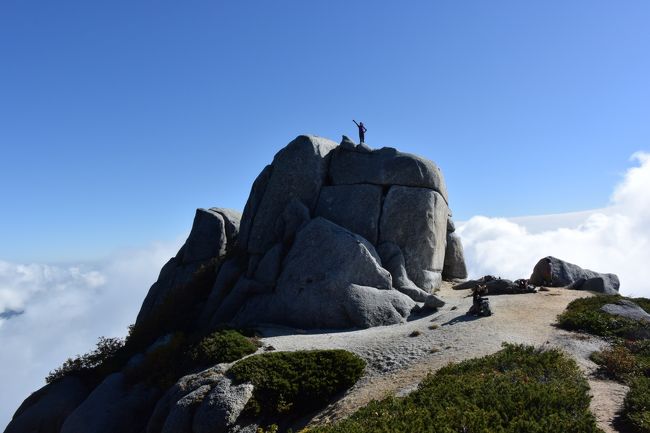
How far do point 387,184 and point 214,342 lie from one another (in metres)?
20.1

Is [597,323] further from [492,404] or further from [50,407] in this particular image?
[50,407]

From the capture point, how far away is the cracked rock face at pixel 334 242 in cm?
3048

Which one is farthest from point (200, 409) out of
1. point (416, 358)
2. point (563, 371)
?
point (563, 371)

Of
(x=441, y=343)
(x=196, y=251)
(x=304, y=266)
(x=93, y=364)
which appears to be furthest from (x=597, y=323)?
(x=196, y=251)

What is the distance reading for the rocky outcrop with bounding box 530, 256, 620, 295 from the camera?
121 feet

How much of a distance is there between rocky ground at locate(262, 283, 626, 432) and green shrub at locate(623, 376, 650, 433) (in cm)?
46

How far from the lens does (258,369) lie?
19828mm

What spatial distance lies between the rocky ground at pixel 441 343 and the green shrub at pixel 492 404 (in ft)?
4.02

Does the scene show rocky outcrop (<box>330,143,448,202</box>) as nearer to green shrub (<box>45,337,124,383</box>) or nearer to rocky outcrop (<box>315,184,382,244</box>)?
rocky outcrop (<box>315,184,382,244</box>)

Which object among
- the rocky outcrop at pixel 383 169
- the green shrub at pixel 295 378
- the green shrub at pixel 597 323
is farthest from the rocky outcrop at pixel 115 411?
the rocky outcrop at pixel 383 169

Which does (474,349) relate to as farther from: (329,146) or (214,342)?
(329,146)

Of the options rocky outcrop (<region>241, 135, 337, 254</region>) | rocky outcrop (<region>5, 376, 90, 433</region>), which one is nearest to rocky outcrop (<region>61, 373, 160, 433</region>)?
rocky outcrop (<region>5, 376, 90, 433</region>)

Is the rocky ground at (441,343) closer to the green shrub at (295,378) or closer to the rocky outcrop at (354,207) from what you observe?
the green shrub at (295,378)

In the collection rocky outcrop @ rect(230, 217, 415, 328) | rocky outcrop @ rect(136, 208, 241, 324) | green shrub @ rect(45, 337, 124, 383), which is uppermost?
rocky outcrop @ rect(136, 208, 241, 324)
